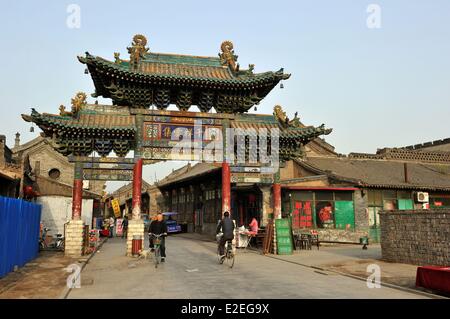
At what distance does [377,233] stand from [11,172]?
78.3ft

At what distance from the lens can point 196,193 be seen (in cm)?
3522

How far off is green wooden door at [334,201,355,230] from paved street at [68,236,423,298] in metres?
12.3

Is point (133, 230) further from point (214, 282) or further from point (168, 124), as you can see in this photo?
point (214, 282)

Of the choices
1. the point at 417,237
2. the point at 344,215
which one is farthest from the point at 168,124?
the point at 344,215

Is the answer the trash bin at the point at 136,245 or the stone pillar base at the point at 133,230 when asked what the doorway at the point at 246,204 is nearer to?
the stone pillar base at the point at 133,230

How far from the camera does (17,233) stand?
1195 centimetres

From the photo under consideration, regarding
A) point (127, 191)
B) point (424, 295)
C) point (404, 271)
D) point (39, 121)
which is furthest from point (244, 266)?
point (127, 191)

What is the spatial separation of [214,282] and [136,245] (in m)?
6.52

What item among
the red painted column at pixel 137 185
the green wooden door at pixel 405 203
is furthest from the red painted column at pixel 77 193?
the green wooden door at pixel 405 203

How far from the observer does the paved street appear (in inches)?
324

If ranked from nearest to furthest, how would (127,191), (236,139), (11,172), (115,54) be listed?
(115,54) < (236,139) < (11,172) < (127,191)

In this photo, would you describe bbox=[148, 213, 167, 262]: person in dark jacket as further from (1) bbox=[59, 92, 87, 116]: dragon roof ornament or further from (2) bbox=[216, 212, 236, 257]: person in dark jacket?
(1) bbox=[59, 92, 87, 116]: dragon roof ornament
